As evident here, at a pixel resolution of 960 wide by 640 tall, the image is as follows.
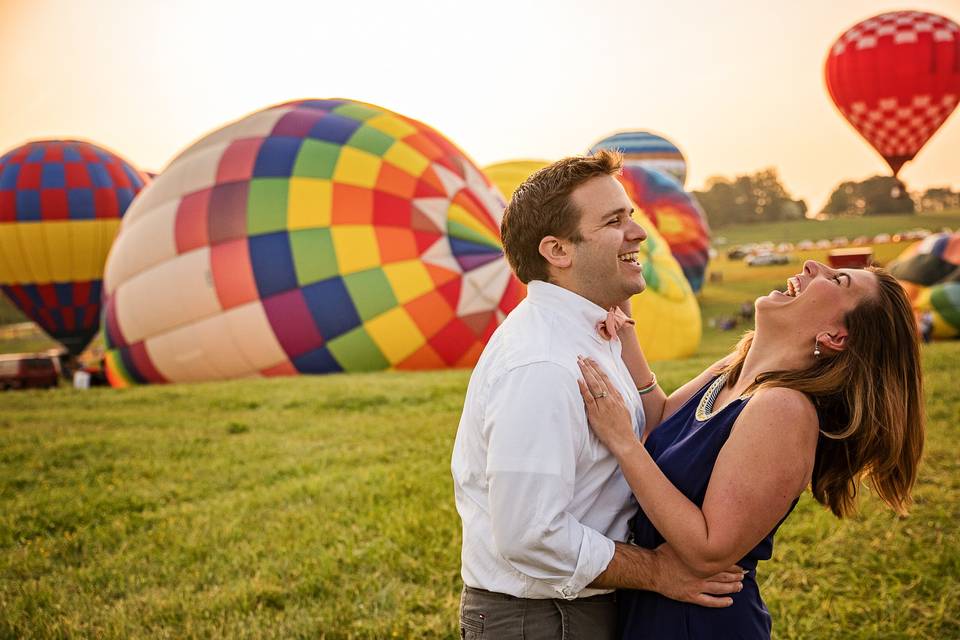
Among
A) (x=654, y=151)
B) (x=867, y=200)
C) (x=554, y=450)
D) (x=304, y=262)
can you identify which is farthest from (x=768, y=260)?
(x=554, y=450)

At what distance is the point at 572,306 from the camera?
6.25 ft

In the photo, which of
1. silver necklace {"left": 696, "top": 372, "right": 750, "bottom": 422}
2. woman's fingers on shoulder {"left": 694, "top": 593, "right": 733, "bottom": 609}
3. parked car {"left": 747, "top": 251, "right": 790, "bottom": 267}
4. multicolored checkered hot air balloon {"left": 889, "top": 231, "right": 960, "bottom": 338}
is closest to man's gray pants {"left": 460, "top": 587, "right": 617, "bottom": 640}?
woman's fingers on shoulder {"left": 694, "top": 593, "right": 733, "bottom": 609}

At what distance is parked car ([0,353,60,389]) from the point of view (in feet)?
52.2

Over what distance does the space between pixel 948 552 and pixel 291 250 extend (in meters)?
8.66

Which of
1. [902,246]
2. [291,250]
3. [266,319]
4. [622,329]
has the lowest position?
[902,246]

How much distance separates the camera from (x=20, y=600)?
351cm

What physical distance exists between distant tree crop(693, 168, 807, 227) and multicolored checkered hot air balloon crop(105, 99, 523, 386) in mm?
57293

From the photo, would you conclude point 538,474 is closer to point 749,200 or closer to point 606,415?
point 606,415

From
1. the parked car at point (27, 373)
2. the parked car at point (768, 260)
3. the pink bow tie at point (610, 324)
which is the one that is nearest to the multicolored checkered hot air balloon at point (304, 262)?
the parked car at point (27, 373)

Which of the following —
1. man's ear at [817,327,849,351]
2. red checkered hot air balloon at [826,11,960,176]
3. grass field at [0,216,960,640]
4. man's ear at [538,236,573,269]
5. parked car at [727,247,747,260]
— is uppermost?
red checkered hot air balloon at [826,11,960,176]

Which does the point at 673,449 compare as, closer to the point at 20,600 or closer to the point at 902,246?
the point at 20,600

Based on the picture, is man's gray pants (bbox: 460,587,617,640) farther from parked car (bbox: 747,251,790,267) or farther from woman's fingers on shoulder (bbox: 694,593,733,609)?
parked car (bbox: 747,251,790,267)

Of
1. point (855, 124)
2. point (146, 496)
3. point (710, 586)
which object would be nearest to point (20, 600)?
point (146, 496)

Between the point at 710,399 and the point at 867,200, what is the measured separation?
76540mm
